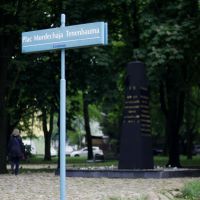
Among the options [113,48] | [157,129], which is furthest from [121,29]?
[157,129]

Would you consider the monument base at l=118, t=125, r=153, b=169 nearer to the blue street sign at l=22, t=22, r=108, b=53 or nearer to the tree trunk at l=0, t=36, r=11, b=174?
the tree trunk at l=0, t=36, r=11, b=174

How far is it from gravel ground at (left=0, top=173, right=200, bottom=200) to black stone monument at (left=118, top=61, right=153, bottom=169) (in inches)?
82.4

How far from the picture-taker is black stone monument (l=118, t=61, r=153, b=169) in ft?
70.1

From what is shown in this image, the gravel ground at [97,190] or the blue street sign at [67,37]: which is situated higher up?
the blue street sign at [67,37]

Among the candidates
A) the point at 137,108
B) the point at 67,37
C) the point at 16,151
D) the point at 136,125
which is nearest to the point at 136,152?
the point at 136,125

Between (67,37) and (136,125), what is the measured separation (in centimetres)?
1248

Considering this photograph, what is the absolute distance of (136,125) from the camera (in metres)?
21.5

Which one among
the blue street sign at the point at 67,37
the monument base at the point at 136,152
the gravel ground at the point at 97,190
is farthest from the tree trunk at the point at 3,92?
the blue street sign at the point at 67,37

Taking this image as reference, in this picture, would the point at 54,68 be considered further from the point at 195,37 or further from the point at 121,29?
the point at 195,37

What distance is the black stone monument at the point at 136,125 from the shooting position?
2136 cm

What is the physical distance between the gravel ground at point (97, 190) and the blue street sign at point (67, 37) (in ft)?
14.8

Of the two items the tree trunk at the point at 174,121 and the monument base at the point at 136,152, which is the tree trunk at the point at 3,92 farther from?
the tree trunk at the point at 174,121

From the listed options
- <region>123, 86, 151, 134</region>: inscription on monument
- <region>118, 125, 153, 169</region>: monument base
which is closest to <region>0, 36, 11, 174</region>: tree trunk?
<region>118, 125, 153, 169</region>: monument base

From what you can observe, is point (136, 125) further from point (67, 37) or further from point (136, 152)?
point (67, 37)
